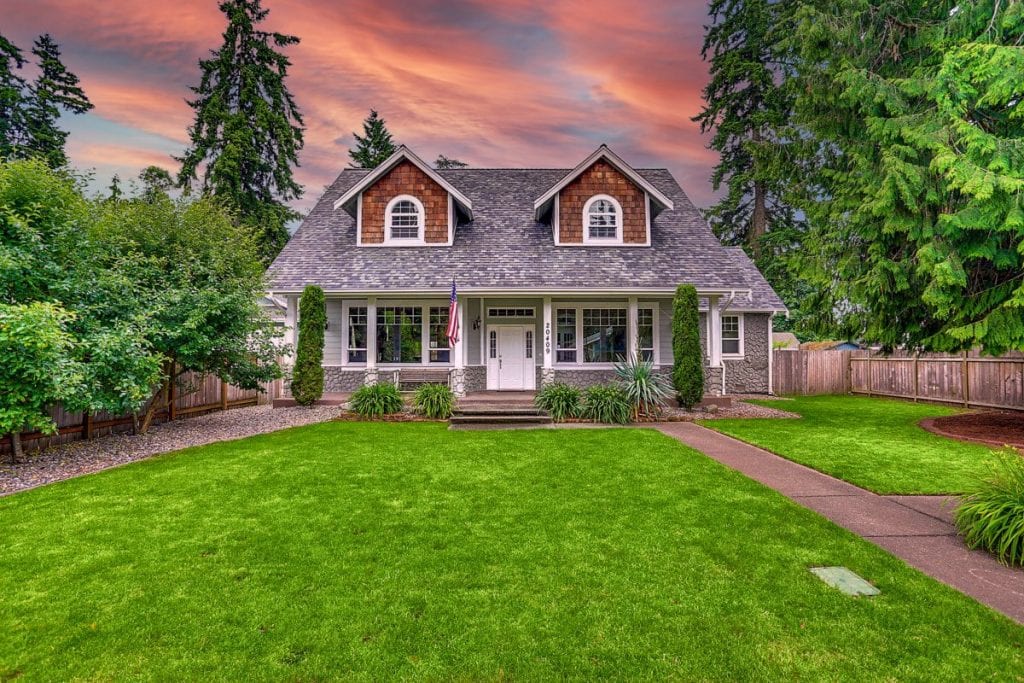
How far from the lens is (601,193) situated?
1515cm

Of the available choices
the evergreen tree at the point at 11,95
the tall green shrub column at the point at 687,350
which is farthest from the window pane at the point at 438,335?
the evergreen tree at the point at 11,95

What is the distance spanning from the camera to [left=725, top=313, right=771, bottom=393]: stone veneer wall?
18.3m

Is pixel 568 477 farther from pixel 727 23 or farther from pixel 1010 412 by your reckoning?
pixel 727 23

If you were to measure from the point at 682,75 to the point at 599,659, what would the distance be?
1830 cm

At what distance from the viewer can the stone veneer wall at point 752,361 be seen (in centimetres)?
1831

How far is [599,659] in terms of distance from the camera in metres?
2.73

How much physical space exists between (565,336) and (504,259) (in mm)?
3140

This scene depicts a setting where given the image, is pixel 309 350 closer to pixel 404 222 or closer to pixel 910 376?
pixel 404 222

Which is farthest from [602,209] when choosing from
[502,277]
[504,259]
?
[502,277]

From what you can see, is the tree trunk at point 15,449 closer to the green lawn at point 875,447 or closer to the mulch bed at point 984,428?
the green lawn at point 875,447

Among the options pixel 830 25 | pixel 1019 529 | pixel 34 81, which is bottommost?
pixel 1019 529

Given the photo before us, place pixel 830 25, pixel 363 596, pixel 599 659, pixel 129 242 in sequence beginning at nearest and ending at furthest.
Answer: pixel 599 659, pixel 363 596, pixel 129 242, pixel 830 25

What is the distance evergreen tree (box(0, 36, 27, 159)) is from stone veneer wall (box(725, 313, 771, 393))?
34.0 m

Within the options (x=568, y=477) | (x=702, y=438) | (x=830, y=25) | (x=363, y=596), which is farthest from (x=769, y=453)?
(x=830, y=25)
